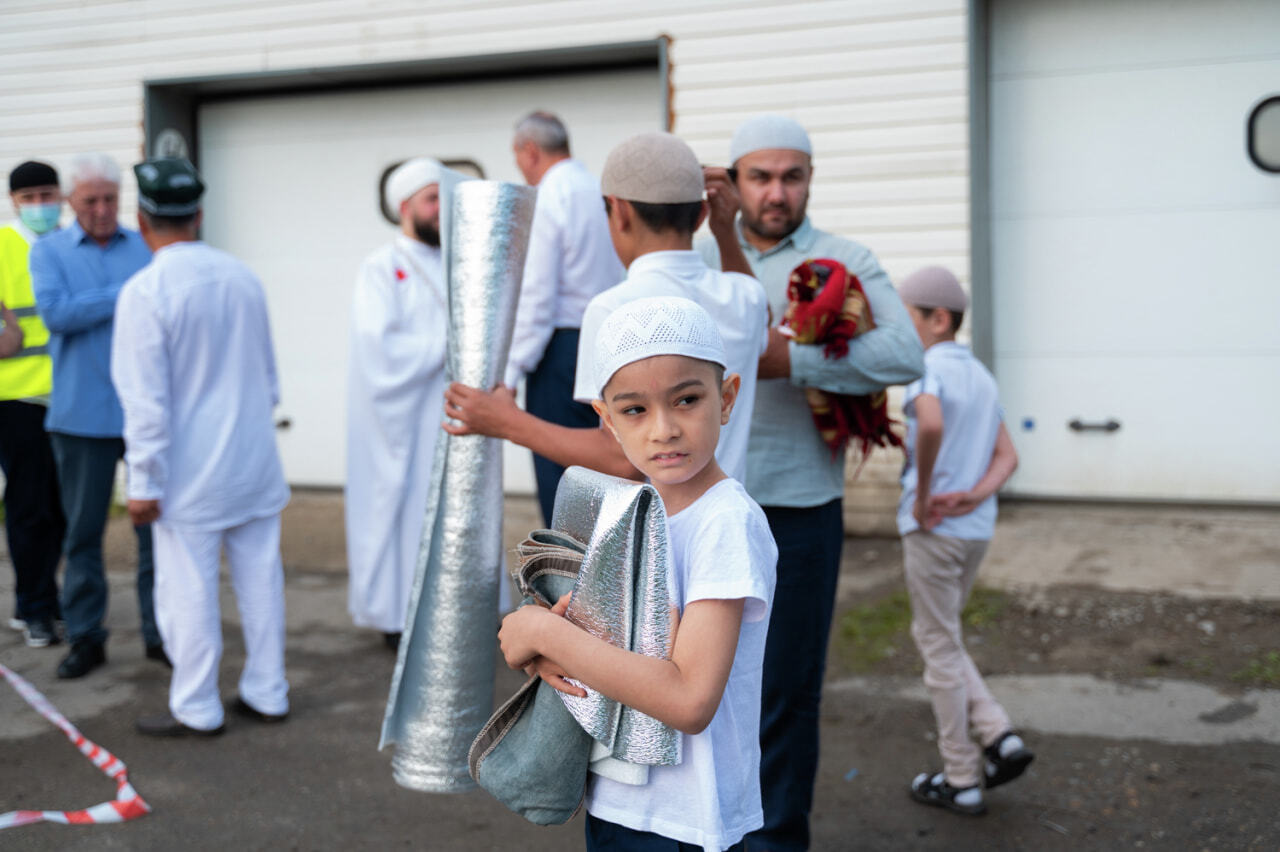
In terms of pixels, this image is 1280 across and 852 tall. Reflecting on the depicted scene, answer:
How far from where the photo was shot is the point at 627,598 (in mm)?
1898

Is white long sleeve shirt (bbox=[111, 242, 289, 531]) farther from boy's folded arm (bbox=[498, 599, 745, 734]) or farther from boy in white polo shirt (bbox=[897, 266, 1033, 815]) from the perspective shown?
boy's folded arm (bbox=[498, 599, 745, 734])

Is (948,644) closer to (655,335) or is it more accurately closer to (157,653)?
(655,335)

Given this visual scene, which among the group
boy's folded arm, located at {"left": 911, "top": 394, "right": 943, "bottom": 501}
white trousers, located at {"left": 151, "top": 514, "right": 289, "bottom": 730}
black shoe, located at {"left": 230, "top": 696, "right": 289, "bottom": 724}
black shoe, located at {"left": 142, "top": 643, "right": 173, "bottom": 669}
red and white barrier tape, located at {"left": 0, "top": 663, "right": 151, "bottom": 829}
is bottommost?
red and white barrier tape, located at {"left": 0, "top": 663, "right": 151, "bottom": 829}

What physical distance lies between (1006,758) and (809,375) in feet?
4.77

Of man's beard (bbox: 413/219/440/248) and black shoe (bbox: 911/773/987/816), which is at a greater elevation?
man's beard (bbox: 413/219/440/248)

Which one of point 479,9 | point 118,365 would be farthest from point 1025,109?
point 118,365

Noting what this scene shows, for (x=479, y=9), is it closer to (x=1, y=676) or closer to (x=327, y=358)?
(x=327, y=358)

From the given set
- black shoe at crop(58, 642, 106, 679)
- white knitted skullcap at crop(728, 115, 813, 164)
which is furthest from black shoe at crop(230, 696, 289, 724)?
white knitted skullcap at crop(728, 115, 813, 164)

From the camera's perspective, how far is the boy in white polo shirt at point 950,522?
3.77 meters

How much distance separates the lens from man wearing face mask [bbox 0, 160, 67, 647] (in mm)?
5570

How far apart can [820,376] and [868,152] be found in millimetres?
4315

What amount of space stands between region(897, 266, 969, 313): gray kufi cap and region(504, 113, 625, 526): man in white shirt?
1296mm

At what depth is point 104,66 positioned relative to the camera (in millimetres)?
8695

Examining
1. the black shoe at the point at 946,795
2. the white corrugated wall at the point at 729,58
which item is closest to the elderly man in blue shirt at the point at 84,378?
the white corrugated wall at the point at 729,58
